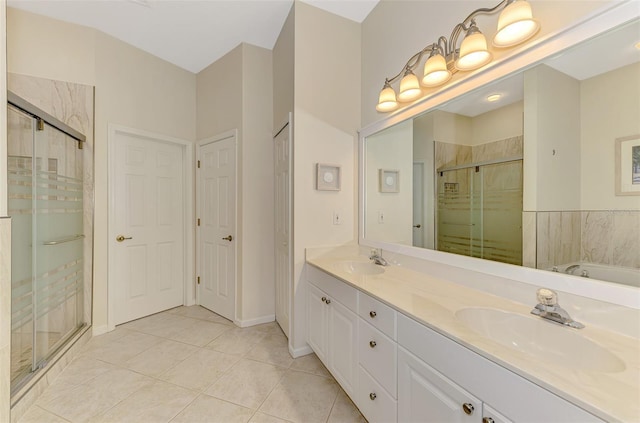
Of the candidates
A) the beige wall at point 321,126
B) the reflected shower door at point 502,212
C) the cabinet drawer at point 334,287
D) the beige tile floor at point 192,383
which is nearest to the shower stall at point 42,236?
the beige tile floor at point 192,383

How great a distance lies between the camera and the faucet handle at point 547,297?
0.96m

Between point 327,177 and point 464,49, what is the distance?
1242 millimetres

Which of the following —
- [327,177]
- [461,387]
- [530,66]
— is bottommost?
[461,387]

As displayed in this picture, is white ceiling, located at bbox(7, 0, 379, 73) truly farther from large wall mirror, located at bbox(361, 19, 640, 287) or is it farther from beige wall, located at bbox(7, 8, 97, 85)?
large wall mirror, located at bbox(361, 19, 640, 287)

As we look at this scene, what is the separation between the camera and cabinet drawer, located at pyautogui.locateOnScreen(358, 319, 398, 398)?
1.16m

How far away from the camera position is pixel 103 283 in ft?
8.36

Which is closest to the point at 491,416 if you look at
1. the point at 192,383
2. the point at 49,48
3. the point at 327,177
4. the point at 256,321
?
the point at 327,177

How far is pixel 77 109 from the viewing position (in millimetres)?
2398

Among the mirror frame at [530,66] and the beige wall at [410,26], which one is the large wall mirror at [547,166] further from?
the beige wall at [410,26]

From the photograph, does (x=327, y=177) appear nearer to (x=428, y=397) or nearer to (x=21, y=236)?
(x=428, y=397)

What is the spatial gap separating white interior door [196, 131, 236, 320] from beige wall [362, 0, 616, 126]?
151 centimetres

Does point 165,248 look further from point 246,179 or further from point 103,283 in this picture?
point 246,179

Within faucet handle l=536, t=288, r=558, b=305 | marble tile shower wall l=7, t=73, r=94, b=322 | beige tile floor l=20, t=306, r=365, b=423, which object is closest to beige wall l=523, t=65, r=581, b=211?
faucet handle l=536, t=288, r=558, b=305

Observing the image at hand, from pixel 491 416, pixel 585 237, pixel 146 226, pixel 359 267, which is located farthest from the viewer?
pixel 146 226
